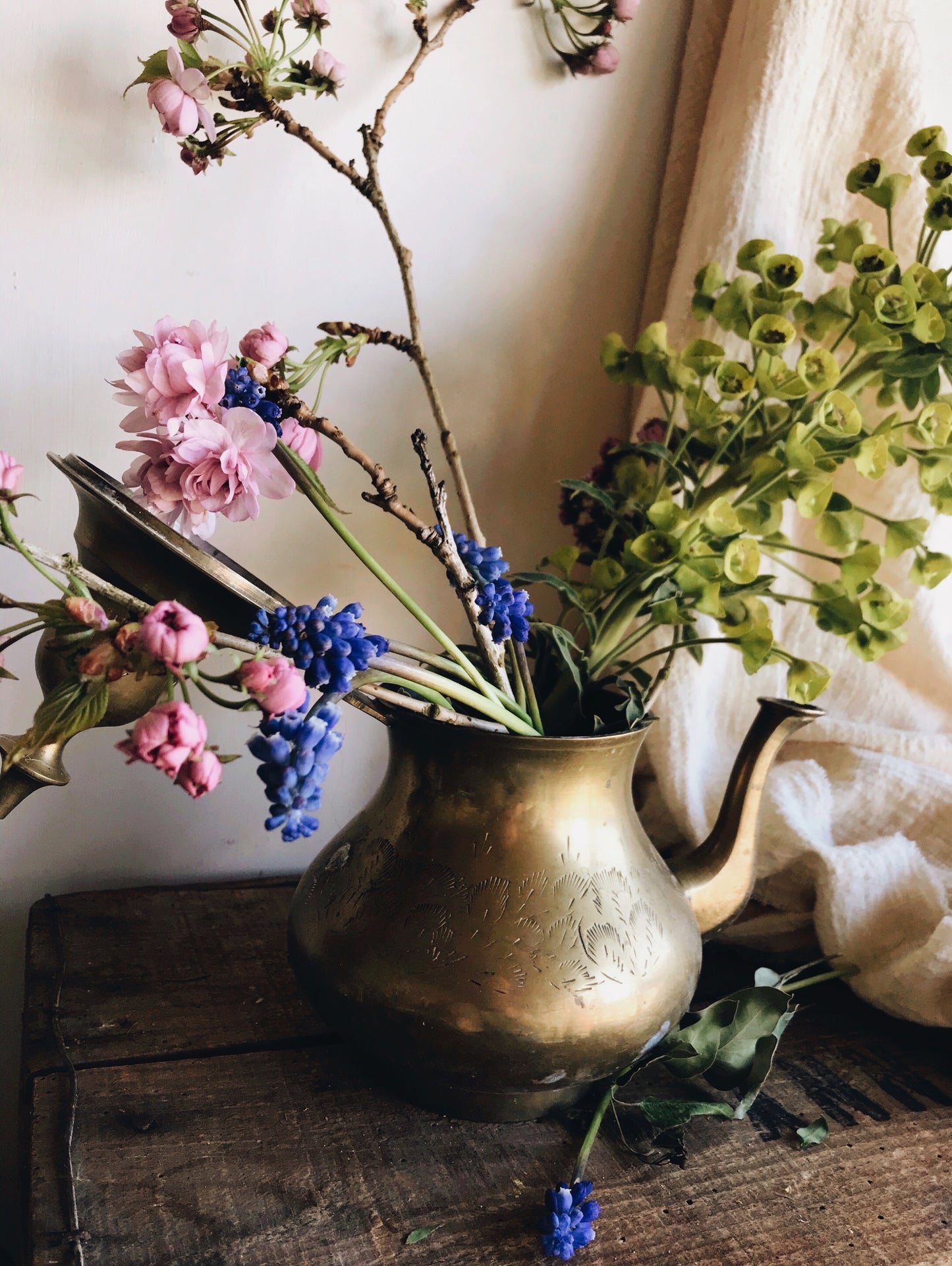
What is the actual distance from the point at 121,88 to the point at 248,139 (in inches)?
3.4

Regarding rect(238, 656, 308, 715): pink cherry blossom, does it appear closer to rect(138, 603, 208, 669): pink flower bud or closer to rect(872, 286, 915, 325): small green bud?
rect(138, 603, 208, 669): pink flower bud

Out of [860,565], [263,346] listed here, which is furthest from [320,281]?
[860,565]

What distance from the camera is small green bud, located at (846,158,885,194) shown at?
1.90 feet

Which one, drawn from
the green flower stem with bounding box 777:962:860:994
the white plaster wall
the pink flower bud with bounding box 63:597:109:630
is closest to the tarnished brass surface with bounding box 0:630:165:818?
the pink flower bud with bounding box 63:597:109:630

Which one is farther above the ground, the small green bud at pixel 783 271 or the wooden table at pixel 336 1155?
the small green bud at pixel 783 271

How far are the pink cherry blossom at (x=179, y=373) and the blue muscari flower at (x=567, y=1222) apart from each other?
0.42m

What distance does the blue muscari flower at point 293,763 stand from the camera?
1.15ft

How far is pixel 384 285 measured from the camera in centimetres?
72

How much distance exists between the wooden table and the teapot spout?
12 cm

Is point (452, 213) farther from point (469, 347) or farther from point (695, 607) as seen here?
point (695, 607)

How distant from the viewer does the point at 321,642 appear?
38 centimetres

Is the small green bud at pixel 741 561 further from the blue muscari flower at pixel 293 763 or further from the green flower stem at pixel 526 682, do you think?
the blue muscari flower at pixel 293 763

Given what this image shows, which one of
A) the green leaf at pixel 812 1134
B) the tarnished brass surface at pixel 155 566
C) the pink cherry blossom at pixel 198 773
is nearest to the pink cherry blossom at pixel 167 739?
the pink cherry blossom at pixel 198 773

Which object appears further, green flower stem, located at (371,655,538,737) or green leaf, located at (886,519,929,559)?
green leaf, located at (886,519,929,559)
